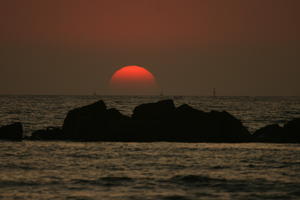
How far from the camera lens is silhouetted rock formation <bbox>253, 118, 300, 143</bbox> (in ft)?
134

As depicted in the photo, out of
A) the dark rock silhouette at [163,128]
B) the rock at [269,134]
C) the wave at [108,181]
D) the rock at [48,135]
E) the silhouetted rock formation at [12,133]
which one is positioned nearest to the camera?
the wave at [108,181]

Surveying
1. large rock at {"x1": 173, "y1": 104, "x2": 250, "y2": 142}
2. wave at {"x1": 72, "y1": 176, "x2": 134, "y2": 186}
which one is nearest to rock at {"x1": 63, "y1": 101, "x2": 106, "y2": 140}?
large rock at {"x1": 173, "y1": 104, "x2": 250, "y2": 142}

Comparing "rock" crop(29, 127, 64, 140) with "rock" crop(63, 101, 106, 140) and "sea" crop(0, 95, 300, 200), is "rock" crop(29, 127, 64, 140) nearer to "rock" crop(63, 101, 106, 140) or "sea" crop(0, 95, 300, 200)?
"rock" crop(63, 101, 106, 140)

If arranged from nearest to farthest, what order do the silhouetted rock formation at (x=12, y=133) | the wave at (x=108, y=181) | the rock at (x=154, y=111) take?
the wave at (x=108, y=181)
the silhouetted rock formation at (x=12, y=133)
the rock at (x=154, y=111)

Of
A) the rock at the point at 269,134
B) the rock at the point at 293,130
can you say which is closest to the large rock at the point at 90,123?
the rock at the point at 269,134

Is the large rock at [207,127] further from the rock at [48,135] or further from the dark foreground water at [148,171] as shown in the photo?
the rock at [48,135]

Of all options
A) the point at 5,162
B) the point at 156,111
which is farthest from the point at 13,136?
the point at 5,162

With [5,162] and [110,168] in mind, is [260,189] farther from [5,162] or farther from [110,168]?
[5,162]

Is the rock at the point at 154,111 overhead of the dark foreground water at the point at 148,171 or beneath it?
overhead

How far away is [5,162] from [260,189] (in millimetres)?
13492

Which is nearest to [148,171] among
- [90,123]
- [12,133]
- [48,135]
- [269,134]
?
[90,123]

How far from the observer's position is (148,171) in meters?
25.9

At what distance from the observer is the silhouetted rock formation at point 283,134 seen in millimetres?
40906

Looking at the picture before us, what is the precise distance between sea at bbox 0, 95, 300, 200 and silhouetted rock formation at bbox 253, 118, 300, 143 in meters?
2.52
